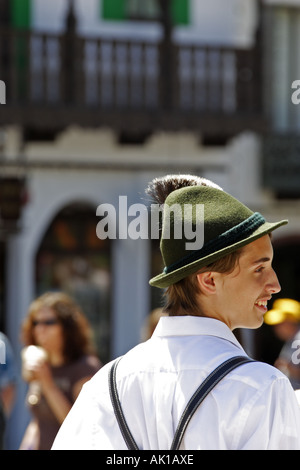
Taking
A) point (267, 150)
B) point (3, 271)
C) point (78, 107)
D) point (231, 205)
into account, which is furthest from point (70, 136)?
point (231, 205)

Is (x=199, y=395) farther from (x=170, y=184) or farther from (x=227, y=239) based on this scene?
(x=170, y=184)

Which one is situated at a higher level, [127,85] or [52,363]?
[127,85]

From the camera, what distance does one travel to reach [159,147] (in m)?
12.6

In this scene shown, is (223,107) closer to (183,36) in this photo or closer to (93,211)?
(183,36)

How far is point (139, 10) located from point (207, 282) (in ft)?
36.3

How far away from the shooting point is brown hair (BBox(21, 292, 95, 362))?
553 cm

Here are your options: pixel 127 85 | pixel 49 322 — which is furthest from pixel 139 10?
pixel 49 322

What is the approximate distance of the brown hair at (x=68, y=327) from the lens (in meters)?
5.53

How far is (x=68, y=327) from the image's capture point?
18.4 ft

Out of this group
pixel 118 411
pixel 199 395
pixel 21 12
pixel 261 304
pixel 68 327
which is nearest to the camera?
pixel 199 395

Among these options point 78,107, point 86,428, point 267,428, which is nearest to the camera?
point 267,428

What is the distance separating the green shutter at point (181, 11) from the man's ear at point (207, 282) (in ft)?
35.9

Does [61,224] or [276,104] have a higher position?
[276,104]

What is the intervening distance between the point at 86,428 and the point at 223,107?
33.9 ft
